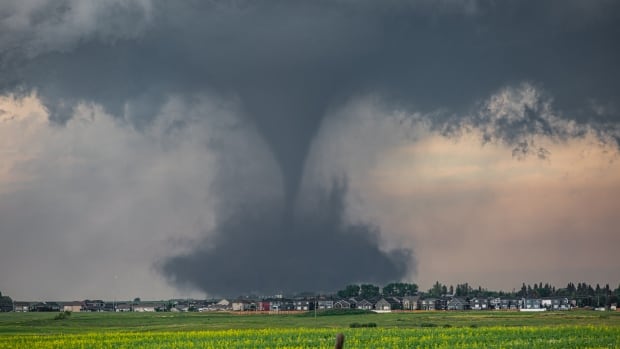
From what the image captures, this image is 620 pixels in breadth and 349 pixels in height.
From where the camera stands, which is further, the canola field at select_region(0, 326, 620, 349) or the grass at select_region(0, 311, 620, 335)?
the grass at select_region(0, 311, 620, 335)

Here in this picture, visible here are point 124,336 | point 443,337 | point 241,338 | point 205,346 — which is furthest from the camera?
point 124,336

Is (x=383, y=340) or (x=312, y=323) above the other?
(x=383, y=340)

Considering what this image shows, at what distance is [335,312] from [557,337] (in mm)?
126228

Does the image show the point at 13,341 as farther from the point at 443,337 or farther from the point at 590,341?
the point at 590,341

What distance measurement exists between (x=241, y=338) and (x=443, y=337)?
63.7 ft

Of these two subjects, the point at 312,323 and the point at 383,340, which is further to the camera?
the point at 312,323

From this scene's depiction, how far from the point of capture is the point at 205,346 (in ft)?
218

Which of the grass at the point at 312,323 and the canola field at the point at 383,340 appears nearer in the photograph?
the canola field at the point at 383,340

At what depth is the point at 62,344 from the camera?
242 ft

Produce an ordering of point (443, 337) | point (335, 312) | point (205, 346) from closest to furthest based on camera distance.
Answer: point (205, 346), point (443, 337), point (335, 312)

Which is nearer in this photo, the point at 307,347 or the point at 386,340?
the point at 307,347

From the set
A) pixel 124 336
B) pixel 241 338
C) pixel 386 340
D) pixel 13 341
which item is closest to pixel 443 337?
pixel 386 340

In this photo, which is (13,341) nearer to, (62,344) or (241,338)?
(62,344)

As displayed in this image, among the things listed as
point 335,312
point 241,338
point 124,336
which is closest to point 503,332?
point 241,338
